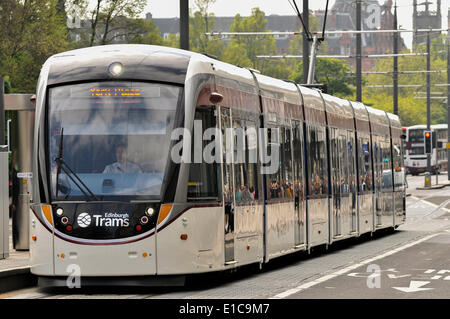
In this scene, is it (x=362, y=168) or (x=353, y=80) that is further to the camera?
(x=353, y=80)

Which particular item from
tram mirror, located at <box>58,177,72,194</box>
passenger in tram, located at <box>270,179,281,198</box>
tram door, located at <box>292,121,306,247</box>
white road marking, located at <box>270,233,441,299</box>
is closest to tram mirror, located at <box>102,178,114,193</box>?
tram mirror, located at <box>58,177,72,194</box>

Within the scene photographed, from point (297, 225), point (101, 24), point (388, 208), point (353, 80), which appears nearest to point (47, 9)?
point (101, 24)

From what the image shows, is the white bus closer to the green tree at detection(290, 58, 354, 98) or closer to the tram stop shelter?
the green tree at detection(290, 58, 354, 98)

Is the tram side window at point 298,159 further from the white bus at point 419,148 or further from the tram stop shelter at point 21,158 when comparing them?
the white bus at point 419,148

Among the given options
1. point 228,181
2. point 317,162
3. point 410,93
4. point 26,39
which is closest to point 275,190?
point 228,181

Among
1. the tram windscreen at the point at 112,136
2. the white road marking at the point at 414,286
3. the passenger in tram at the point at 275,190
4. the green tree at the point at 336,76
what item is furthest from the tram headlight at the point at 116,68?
the green tree at the point at 336,76

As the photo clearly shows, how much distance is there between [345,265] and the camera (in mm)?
18953

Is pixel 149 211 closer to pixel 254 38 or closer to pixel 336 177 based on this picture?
pixel 336 177

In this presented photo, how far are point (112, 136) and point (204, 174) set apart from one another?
123cm

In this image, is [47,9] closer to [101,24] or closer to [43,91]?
[101,24]
